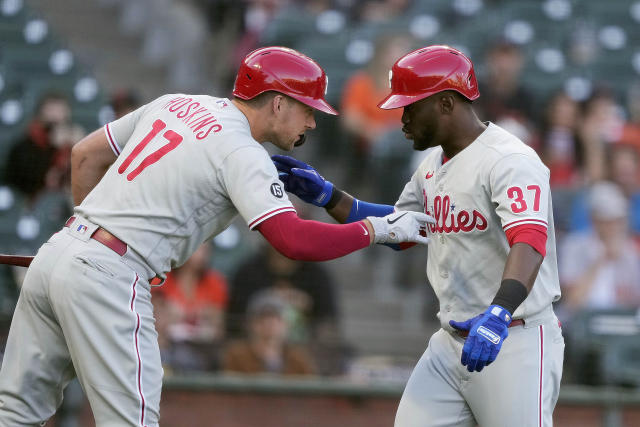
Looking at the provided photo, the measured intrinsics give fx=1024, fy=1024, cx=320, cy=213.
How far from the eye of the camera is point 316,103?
3701 mm

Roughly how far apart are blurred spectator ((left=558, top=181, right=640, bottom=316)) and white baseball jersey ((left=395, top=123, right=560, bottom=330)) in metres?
3.12

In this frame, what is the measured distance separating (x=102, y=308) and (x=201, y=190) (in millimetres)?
514

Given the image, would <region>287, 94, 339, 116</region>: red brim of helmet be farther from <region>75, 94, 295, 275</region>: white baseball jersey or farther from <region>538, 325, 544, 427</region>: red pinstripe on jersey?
<region>538, 325, 544, 427</region>: red pinstripe on jersey

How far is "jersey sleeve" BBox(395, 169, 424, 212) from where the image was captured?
13.2 ft

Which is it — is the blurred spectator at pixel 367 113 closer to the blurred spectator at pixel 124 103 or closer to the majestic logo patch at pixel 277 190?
the blurred spectator at pixel 124 103

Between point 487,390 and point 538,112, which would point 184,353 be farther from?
point 538,112

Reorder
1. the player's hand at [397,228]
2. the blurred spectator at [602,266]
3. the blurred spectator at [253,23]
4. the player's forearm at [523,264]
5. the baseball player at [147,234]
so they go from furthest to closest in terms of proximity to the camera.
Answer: the blurred spectator at [253,23] < the blurred spectator at [602,266] < the player's hand at [397,228] < the baseball player at [147,234] < the player's forearm at [523,264]

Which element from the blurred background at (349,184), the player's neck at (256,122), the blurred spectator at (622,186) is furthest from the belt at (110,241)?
the blurred spectator at (622,186)

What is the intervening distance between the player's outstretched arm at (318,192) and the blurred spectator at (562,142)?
360 centimetres

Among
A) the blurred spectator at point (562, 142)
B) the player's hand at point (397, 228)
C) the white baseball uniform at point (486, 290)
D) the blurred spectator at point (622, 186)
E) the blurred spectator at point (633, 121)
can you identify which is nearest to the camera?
the white baseball uniform at point (486, 290)

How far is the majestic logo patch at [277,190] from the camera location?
3.42m

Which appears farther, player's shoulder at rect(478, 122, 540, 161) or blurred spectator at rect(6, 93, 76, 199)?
blurred spectator at rect(6, 93, 76, 199)

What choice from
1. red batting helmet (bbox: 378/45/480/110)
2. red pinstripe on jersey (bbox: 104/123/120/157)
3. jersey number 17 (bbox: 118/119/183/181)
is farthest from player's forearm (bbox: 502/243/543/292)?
red pinstripe on jersey (bbox: 104/123/120/157)

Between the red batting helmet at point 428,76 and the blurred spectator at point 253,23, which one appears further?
the blurred spectator at point 253,23
